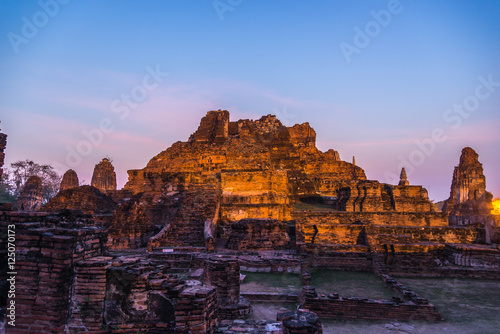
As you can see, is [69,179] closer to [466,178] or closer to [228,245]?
[228,245]

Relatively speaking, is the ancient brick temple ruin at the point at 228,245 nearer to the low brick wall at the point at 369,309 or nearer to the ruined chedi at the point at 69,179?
the low brick wall at the point at 369,309

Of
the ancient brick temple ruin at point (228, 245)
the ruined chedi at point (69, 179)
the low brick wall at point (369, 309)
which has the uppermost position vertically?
the ruined chedi at point (69, 179)

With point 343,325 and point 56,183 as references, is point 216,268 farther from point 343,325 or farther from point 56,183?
point 56,183

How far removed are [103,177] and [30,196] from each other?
11.3 meters

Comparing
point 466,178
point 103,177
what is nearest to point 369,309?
point 466,178

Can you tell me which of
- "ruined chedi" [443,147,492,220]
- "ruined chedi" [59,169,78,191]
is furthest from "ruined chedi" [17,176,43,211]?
"ruined chedi" [443,147,492,220]

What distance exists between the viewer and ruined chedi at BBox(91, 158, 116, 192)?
39.7 metres

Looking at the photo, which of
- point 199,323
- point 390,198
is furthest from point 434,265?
point 199,323

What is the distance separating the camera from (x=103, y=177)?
131ft

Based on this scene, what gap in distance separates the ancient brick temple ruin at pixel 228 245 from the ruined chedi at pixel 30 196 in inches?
10.3

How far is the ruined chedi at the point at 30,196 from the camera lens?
28.4 meters

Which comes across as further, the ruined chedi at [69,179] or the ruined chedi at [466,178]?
the ruined chedi at [69,179]

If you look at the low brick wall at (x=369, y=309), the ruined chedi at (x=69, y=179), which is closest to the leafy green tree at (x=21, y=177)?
the ruined chedi at (x=69, y=179)

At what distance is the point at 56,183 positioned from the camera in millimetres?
46750
